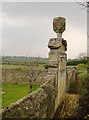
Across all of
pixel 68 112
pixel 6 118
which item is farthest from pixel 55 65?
pixel 6 118

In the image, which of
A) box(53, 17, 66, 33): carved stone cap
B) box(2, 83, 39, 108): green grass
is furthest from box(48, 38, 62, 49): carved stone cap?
box(2, 83, 39, 108): green grass

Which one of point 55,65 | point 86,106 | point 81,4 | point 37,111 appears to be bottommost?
point 86,106

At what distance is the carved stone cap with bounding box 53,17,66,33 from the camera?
10.3m

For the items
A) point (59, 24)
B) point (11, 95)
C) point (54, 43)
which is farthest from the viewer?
point (11, 95)

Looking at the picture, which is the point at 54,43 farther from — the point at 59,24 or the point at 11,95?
the point at 11,95

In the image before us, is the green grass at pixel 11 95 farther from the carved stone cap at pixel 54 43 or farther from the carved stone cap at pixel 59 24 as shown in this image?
the carved stone cap at pixel 54 43

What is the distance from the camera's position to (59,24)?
407 inches

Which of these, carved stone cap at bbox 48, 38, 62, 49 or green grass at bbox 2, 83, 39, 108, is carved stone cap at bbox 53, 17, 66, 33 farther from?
green grass at bbox 2, 83, 39, 108

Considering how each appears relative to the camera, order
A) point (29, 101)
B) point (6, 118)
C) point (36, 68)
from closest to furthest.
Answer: point (6, 118), point (29, 101), point (36, 68)

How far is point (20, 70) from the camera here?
36.1 m

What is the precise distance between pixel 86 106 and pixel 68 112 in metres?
1.66

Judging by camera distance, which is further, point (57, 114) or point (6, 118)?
point (57, 114)

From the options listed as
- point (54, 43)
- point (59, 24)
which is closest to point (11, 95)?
point (59, 24)

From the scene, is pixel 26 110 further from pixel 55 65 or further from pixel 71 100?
pixel 71 100
